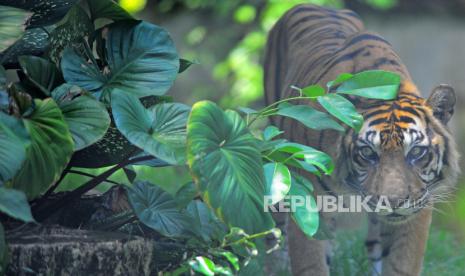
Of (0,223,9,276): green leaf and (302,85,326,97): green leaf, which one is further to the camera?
(302,85,326,97): green leaf

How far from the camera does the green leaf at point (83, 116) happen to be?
2.94 metres

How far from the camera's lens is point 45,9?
331cm

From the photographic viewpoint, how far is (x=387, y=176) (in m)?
3.60

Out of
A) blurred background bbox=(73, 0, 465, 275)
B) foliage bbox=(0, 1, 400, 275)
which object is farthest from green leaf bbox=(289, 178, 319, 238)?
blurred background bbox=(73, 0, 465, 275)

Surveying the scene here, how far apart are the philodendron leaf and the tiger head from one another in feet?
3.05

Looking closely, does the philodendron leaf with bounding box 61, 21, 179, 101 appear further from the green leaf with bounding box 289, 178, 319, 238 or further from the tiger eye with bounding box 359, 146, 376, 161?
the tiger eye with bounding box 359, 146, 376, 161

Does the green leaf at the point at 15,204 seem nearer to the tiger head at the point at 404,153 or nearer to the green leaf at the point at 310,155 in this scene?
the green leaf at the point at 310,155

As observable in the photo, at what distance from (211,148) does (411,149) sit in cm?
112

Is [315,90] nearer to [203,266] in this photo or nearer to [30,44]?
[203,266]

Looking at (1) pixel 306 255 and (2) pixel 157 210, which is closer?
(2) pixel 157 210

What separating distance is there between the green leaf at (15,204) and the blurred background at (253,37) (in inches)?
211

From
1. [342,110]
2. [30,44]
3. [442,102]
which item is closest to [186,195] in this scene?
[342,110]

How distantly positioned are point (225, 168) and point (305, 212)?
328 mm

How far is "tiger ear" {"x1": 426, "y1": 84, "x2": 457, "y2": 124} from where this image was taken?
3.80m
